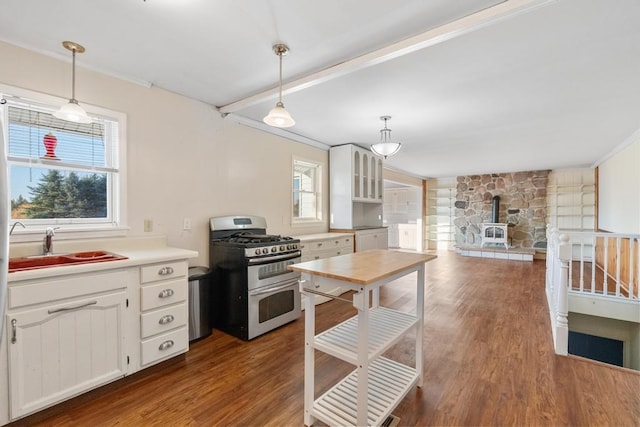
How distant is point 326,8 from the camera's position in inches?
66.5

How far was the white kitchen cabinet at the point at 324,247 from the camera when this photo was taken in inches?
145

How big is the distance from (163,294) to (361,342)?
1589mm

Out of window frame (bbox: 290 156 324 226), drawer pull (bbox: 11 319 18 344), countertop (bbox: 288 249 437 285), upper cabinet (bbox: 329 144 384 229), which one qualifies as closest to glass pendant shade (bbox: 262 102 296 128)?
countertop (bbox: 288 249 437 285)

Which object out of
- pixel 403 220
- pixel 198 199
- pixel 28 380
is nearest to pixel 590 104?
pixel 198 199

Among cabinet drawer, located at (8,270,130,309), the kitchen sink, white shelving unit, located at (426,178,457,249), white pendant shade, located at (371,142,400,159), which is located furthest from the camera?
white shelving unit, located at (426,178,457,249)

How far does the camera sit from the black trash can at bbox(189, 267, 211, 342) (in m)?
2.64

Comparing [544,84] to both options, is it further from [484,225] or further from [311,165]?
[484,225]

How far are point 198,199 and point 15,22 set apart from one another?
1.79 meters

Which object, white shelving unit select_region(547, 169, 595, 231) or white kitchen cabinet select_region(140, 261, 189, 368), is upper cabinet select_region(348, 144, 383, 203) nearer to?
white kitchen cabinet select_region(140, 261, 189, 368)

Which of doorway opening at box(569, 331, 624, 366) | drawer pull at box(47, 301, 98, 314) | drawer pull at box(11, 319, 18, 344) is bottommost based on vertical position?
doorway opening at box(569, 331, 624, 366)

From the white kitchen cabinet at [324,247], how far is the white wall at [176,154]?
0.58 metres

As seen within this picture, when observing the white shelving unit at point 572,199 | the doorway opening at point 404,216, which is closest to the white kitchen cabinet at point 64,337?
the doorway opening at point 404,216

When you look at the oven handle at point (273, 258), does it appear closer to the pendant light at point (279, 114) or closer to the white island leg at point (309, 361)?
the white island leg at point (309, 361)

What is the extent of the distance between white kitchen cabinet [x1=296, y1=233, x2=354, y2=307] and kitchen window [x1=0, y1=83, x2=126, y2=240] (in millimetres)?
2025
